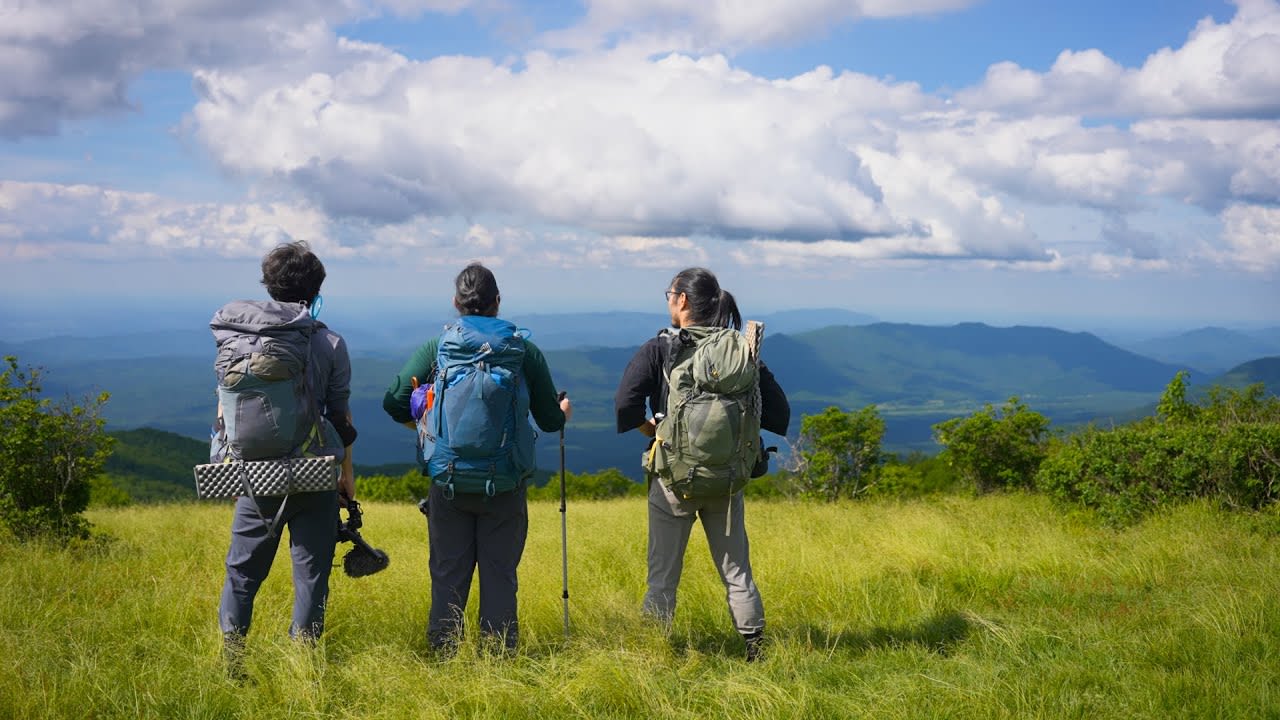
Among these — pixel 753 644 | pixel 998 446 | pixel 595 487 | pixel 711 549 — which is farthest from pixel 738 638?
A: pixel 595 487

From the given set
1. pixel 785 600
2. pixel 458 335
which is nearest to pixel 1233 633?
pixel 785 600

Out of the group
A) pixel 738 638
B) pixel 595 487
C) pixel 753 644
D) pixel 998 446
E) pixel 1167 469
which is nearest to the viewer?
pixel 753 644

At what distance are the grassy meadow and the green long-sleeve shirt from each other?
48.8 inches

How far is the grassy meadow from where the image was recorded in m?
3.79

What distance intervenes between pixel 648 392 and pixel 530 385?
2.15 ft

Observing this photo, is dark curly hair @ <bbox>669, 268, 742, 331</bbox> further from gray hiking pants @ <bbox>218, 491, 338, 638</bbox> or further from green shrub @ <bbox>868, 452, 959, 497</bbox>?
green shrub @ <bbox>868, 452, 959, 497</bbox>

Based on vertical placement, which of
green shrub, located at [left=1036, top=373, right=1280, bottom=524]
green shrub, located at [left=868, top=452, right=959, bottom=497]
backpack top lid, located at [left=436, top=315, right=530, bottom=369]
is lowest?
green shrub, located at [left=868, top=452, right=959, bottom=497]

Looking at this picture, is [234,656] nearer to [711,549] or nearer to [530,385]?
[530,385]

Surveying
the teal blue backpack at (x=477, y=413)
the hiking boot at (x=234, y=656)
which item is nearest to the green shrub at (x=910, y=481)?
the teal blue backpack at (x=477, y=413)

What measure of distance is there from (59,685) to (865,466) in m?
13.4

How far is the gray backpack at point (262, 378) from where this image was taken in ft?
13.1

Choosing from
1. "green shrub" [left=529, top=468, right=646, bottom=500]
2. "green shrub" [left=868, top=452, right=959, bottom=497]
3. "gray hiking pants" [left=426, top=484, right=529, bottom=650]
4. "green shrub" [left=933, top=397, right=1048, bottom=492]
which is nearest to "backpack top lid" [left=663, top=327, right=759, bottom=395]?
"gray hiking pants" [left=426, top=484, right=529, bottom=650]

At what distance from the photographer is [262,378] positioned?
4.02 meters

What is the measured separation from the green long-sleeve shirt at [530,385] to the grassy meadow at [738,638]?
124 cm
